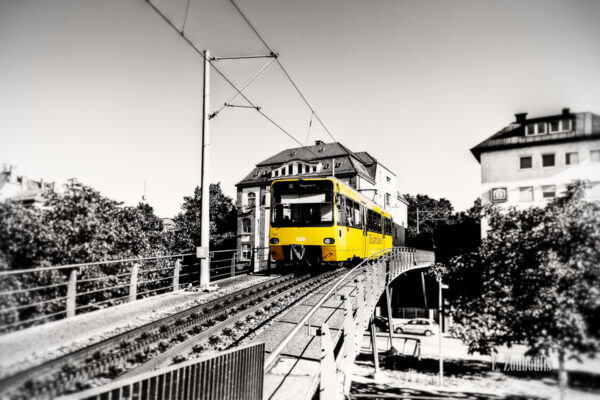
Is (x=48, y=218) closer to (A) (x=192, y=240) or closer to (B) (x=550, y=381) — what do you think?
(B) (x=550, y=381)

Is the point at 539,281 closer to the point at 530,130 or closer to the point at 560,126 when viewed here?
the point at 530,130

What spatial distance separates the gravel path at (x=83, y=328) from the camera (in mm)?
2965

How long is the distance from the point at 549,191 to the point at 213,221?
148ft

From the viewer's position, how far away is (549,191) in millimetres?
3936

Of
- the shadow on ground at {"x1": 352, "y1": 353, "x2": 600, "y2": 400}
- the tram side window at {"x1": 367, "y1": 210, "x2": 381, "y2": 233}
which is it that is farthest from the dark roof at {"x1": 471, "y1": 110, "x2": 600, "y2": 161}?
the tram side window at {"x1": 367, "y1": 210, "x2": 381, "y2": 233}

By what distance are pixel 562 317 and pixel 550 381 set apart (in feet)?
1.95

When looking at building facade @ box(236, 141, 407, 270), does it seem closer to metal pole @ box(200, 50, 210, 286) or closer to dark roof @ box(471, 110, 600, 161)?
metal pole @ box(200, 50, 210, 286)

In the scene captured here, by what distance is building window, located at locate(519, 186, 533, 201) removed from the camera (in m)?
3.85

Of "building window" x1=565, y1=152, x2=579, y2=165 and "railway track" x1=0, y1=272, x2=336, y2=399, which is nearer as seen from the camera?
"railway track" x1=0, y1=272, x2=336, y2=399

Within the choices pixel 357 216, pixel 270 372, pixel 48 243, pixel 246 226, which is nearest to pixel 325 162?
pixel 246 226

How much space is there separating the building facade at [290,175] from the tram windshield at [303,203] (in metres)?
27.9

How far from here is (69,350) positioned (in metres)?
5.54

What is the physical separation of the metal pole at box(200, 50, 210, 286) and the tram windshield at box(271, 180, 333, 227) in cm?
284

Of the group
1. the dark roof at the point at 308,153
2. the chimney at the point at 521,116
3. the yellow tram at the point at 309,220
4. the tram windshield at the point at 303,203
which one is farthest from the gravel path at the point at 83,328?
the dark roof at the point at 308,153
